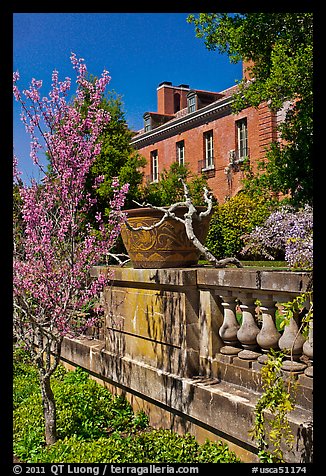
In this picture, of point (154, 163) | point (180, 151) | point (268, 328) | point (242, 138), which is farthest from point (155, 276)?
point (154, 163)

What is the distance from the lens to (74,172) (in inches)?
167

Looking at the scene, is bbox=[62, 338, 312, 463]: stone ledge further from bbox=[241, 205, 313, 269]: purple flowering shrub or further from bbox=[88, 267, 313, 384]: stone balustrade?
bbox=[241, 205, 313, 269]: purple flowering shrub

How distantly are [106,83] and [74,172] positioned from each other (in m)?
0.82

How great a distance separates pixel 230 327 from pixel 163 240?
1.02 m

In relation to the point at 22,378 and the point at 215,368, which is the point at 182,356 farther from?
the point at 22,378

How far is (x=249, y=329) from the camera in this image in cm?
348

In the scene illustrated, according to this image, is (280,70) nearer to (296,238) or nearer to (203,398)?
(296,238)

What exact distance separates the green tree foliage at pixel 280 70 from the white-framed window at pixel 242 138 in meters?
8.77

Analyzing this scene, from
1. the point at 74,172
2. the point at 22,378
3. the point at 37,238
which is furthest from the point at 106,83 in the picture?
the point at 22,378

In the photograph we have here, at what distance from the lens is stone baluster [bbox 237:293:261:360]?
3.46 m

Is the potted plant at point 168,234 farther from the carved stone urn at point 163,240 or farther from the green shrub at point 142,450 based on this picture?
the green shrub at point 142,450

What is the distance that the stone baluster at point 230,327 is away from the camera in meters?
3.62

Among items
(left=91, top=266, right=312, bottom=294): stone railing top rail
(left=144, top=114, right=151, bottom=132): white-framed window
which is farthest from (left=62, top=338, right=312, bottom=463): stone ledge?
(left=144, top=114, right=151, bottom=132): white-framed window

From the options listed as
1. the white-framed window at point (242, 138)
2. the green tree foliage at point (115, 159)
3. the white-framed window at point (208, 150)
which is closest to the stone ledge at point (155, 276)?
the green tree foliage at point (115, 159)
